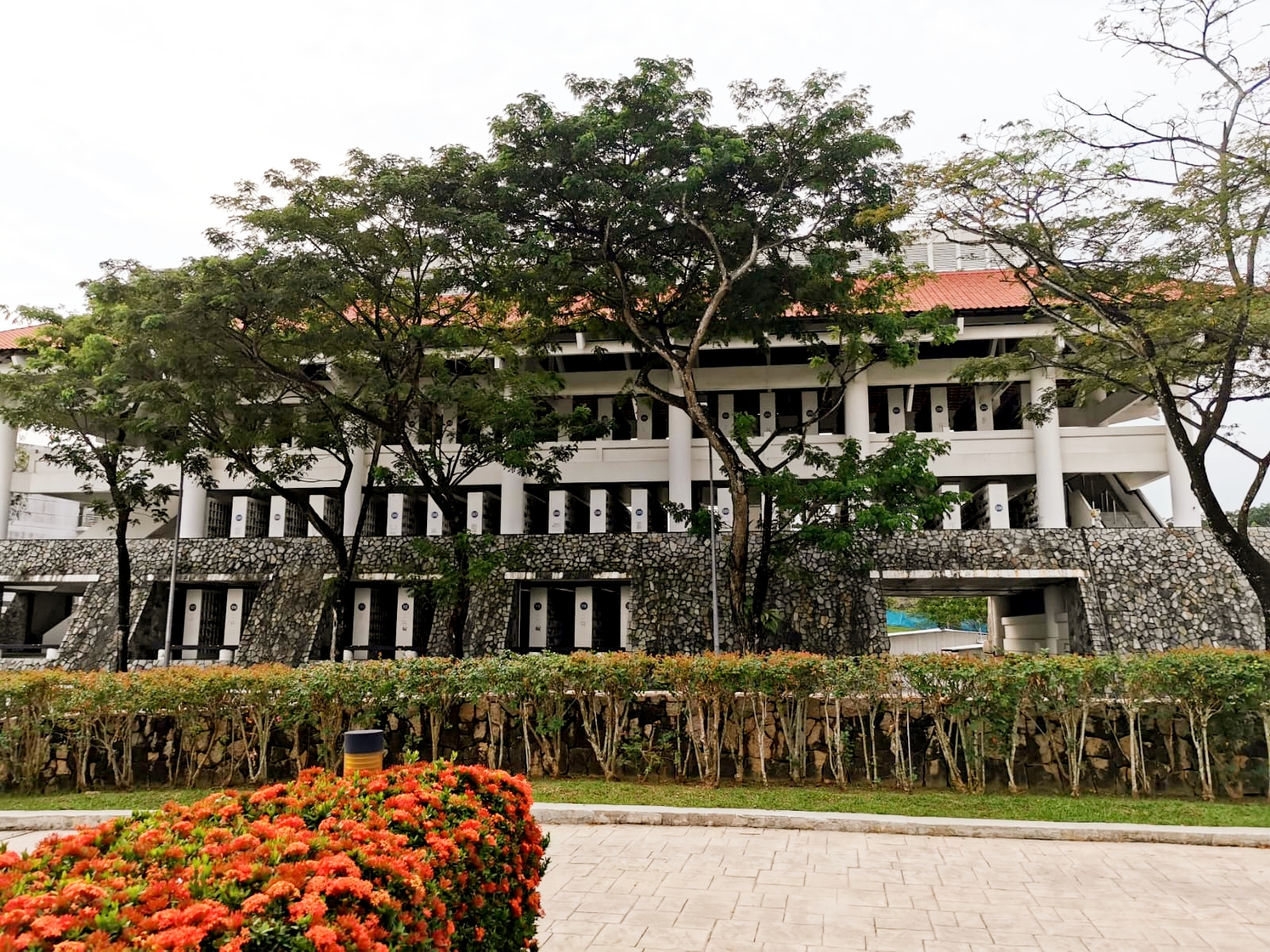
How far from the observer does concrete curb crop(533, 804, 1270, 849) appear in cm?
687

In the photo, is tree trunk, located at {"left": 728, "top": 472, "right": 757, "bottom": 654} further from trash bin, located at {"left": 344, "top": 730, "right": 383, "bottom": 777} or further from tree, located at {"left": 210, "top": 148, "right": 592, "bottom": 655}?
trash bin, located at {"left": 344, "top": 730, "right": 383, "bottom": 777}

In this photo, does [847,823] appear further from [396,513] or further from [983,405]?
[983,405]

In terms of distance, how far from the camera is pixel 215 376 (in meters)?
14.9

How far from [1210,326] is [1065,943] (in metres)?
9.09

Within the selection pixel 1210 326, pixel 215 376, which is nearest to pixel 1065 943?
pixel 1210 326

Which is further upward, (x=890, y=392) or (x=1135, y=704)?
(x=890, y=392)

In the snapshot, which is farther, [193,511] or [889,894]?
[193,511]

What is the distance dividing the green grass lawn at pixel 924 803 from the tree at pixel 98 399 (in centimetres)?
1082

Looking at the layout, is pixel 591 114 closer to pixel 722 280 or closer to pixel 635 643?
pixel 722 280

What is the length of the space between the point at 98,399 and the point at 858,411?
16.1m

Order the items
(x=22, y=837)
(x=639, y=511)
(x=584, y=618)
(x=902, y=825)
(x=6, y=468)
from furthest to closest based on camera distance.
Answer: (x=6, y=468) < (x=639, y=511) < (x=584, y=618) < (x=22, y=837) < (x=902, y=825)

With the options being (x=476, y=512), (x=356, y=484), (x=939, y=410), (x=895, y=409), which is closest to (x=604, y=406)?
(x=476, y=512)

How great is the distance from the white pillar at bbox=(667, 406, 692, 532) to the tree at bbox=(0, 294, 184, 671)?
11033 mm

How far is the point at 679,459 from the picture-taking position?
885 inches
